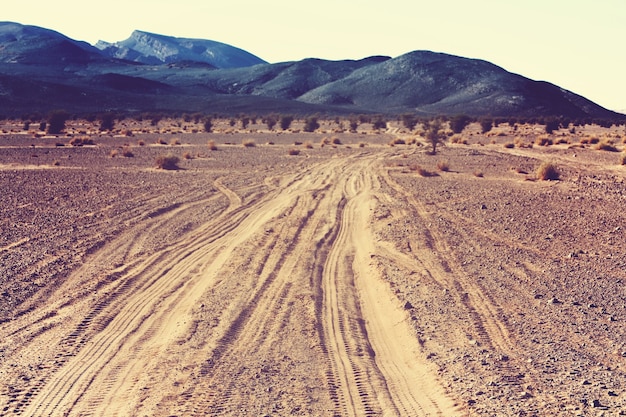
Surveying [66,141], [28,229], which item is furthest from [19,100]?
[28,229]

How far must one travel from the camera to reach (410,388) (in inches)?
337

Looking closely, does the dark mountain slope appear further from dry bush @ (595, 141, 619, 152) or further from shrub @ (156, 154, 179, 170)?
shrub @ (156, 154, 179, 170)

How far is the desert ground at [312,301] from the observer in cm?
826

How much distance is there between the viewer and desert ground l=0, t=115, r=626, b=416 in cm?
826

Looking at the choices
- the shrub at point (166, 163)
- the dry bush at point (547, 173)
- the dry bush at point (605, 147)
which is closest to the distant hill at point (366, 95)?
the shrub at point (166, 163)

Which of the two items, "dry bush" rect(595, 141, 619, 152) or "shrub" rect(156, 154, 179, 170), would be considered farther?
"dry bush" rect(595, 141, 619, 152)

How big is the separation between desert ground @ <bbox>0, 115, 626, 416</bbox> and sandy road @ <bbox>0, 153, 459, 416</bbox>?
0.11ft

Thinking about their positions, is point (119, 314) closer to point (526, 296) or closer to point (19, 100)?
point (526, 296)

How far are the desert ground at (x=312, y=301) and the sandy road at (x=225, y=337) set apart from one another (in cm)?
3

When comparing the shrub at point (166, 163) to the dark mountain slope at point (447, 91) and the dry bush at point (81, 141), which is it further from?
the dark mountain slope at point (447, 91)

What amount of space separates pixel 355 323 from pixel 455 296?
6.79 feet

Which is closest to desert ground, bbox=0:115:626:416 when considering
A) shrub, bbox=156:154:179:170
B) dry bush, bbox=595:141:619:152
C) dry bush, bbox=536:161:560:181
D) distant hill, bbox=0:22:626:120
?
dry bush, bbox=536:161:560:181

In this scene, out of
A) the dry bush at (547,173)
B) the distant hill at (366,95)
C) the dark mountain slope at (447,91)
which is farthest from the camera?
the dark mountain slope at (447,91)

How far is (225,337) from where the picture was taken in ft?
32.9
